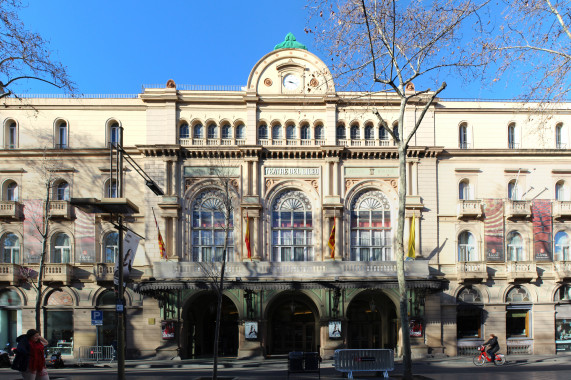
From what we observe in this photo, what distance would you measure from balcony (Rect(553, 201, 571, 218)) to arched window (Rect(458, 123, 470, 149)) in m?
6.96

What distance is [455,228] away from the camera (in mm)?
39375

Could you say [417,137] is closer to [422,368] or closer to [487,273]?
[487,273]

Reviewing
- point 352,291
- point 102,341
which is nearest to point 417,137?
point 352,291

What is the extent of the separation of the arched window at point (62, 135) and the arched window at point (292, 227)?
581 inches

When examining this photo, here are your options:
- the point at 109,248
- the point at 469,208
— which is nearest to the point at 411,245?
the point at 469,208

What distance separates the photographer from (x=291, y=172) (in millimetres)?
39531

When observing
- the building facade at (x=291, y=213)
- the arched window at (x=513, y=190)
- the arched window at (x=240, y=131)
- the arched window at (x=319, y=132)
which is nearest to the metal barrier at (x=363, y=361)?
the building facade at (x=291, y=213)

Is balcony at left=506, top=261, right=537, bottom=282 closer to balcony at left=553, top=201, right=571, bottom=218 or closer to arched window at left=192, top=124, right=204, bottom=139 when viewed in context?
balcony at left=553, top=201, right=571, bottom=218

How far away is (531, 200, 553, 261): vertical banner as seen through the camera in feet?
129

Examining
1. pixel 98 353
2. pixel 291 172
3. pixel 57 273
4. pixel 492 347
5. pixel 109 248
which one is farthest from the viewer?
pixel 291 172

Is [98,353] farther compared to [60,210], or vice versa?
[60,210]

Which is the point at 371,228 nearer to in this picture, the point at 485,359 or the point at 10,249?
the point at 485,359

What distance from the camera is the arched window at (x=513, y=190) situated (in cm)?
4016

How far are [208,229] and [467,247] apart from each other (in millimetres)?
17270
